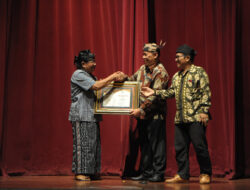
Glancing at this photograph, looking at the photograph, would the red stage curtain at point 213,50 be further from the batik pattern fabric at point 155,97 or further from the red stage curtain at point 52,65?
the batik pattern fabric at point 155,97

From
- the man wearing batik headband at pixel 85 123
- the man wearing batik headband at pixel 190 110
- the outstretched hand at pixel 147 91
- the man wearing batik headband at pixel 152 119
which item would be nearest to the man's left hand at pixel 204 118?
the man wearing batik headband at pixel 190 110

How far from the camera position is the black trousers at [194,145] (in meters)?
3.41

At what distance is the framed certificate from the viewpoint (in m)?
3.63

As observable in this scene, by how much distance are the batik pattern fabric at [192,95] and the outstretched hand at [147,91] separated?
0.28 metres

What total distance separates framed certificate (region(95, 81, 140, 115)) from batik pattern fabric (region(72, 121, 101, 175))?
0.22 metres

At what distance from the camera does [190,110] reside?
346 centimetres

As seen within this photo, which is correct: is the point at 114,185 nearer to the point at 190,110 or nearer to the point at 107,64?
the point at 190,110

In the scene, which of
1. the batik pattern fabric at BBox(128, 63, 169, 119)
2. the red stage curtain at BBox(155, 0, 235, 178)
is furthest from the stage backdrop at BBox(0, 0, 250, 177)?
the batik pattern fabric at BBox(128, 63, 169, 119)

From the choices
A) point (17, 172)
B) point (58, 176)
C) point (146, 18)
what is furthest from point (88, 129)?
point (146, 18)

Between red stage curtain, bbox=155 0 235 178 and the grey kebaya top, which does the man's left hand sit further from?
the grey kebaya top

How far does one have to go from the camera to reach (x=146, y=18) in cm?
443

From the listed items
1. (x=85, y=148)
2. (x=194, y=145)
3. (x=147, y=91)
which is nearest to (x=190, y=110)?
(x=194, y=145)

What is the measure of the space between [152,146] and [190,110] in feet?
1.96

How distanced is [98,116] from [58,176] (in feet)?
3.88
